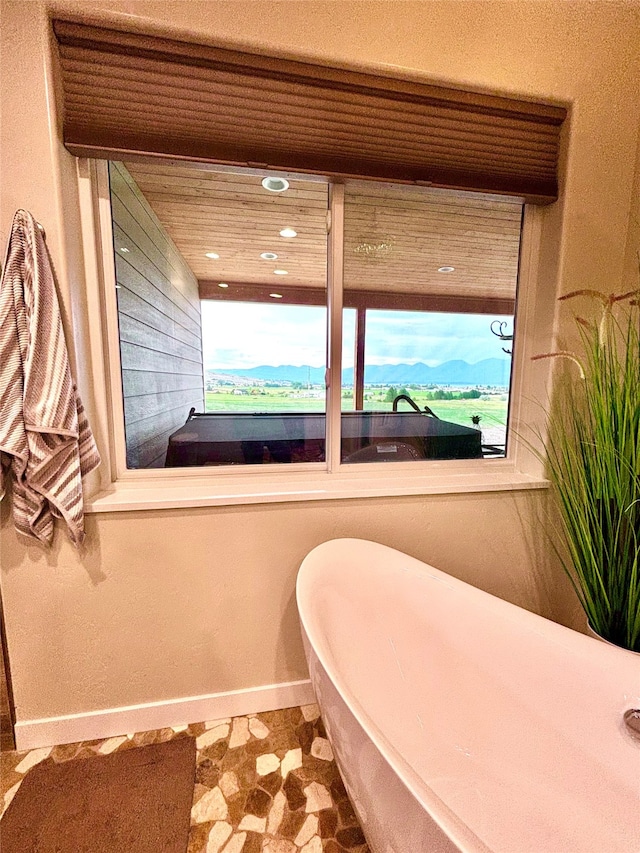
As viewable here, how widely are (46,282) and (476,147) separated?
1.54m

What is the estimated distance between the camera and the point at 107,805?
3.46 feet

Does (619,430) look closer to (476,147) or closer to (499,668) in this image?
(499,668)

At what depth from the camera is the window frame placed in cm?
124

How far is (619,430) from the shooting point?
114 centimetres

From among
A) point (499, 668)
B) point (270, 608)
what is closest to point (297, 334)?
point (270, 608)

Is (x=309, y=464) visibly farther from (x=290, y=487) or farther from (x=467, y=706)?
(x=467, y=706)

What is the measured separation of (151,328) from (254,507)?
0.92 metres

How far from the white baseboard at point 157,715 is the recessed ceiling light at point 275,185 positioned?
2043mm

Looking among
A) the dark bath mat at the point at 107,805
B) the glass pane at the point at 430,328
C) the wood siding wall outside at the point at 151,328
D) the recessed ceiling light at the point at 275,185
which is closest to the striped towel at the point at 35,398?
the wood siding wall outside at the point at 151,328

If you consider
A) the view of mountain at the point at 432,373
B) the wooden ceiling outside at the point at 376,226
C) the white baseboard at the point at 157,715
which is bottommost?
the white baseboard at the point at 157,715

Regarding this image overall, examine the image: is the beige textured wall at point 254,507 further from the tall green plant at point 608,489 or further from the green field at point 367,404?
the green field at point 367,404

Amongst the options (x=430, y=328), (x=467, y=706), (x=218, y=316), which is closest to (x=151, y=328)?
(x=218, y=316)

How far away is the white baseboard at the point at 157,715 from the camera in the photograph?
4.05 feet

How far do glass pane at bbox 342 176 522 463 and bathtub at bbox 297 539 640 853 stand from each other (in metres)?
0.61
